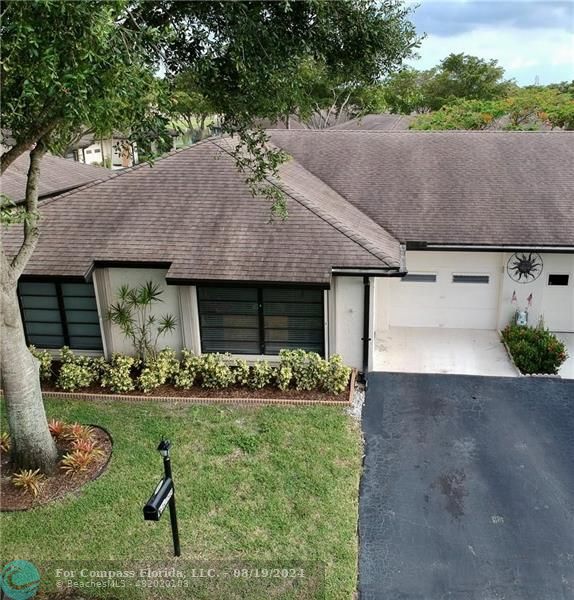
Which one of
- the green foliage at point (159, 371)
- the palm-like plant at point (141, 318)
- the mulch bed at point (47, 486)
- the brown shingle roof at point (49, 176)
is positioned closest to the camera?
the mulch bed at point (47, 486)

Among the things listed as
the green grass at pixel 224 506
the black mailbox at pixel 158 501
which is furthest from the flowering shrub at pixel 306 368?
the black mailbox at pixel 158 501

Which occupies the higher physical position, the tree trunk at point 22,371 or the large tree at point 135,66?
the large tree at point 135,66

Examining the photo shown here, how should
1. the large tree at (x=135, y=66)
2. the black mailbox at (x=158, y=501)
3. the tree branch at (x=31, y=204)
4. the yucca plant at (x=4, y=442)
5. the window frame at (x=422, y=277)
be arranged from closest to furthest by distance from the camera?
the large tree at (x=135, y=66), the black mailbox at (x=158, y=501), the tree branch at (x=31, y=204), the yucca plant at (x=4, y=442), the window frame at (x=422, y=277)

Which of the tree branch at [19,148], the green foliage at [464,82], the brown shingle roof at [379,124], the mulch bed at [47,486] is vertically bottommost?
the mulch bed at [47,486]

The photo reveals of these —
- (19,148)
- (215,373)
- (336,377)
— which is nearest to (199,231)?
(215,373)

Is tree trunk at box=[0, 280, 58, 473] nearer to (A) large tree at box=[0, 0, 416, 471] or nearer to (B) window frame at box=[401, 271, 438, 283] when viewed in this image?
(A) large tree at box=[0, 0, 416, 471]

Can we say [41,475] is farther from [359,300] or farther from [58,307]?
[359,300]

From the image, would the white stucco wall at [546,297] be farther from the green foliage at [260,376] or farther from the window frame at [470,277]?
the green foliage at [260,376]

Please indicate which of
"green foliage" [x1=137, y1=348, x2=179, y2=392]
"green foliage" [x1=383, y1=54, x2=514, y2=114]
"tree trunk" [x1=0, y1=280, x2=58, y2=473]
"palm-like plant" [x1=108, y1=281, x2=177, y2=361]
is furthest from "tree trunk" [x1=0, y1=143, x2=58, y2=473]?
"green foliage" [x1=383, y1=54, x2=514, y2=114]
